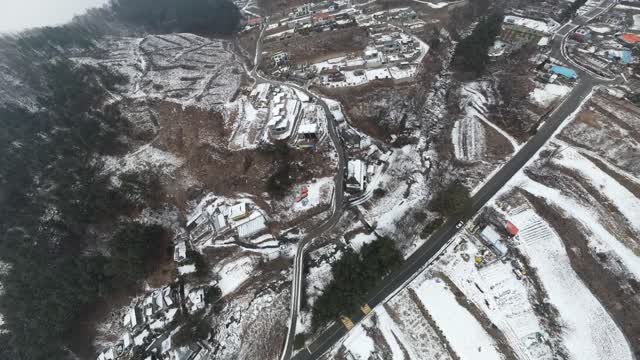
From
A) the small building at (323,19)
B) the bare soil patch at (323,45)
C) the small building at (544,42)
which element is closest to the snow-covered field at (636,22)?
the small building at (544,42)

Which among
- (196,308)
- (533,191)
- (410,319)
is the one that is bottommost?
(410,319)

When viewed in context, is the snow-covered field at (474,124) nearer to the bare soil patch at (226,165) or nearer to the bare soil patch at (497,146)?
the bare soil patch at (497,146)

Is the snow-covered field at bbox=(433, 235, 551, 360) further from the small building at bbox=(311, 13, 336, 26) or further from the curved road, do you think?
the small building at bbox=(311, 13, 336, 26)

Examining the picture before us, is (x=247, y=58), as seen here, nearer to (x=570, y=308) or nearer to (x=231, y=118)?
(x=231, y=118)

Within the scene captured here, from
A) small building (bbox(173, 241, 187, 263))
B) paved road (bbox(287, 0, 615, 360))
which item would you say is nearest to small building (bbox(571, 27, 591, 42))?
paved road (bbox(287, 0, 615, 360))

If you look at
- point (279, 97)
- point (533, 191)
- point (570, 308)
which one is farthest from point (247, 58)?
point (570, 308)
